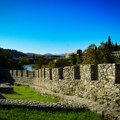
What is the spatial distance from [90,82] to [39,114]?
13.3 feet

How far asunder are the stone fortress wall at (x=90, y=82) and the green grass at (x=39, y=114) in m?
0.71

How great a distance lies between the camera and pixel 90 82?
44.1 feet

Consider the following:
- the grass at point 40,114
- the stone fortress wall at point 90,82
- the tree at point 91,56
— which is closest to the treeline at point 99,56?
the tree at point 91,56

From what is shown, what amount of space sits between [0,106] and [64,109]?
74.2 inches

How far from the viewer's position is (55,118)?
9406mm

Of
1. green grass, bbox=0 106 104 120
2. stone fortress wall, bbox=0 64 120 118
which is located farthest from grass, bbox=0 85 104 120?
stone fortress wall, bbox=0 64 120 118

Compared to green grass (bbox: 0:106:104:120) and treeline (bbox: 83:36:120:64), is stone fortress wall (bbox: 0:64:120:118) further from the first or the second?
treeline (bbox: 83:36:120:64)

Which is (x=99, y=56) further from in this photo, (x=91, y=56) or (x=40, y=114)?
(x=40, y=114)

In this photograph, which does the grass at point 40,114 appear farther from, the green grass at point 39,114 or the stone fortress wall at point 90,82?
the stone fortress wall at point 90,82

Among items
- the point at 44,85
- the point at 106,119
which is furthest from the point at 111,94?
the point at 44,85

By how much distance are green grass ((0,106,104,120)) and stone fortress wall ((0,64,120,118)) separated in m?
0.71

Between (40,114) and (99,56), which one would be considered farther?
(99,56)

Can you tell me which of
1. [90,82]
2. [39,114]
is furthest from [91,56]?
[39,114]

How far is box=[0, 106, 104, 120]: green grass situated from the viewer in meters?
9.30
